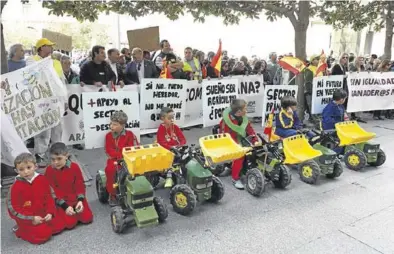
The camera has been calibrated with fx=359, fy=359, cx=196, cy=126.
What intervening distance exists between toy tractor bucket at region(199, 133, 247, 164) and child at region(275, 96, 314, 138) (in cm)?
123

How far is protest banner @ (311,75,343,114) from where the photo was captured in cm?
731

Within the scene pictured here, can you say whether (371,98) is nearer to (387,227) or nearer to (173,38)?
(387,227)

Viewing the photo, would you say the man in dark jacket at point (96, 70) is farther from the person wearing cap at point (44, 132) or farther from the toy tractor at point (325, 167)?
the toy tractor at point (325, 167)

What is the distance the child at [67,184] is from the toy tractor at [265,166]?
1.97 meters

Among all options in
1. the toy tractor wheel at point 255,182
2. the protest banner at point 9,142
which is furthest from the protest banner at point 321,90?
the protest banner at point 9,142

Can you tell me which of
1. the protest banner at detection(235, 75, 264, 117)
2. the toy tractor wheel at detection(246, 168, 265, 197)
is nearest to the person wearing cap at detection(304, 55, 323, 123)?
the protest banner at detection(235, 75, 264, 117)

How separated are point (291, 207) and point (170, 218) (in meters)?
1.41

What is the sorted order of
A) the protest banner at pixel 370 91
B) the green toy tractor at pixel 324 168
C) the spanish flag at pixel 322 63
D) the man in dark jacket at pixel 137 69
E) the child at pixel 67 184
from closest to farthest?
the child at pixel 67 184, the green toy tractor at pixel 324 168, the man in dark jacket at pixel 137 69, the spanish flag at pixel 322 63, the protest banner at pixel 370 91

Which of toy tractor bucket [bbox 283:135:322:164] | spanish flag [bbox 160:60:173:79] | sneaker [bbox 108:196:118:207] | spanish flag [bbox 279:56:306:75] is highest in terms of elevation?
spanish flag [bbox 279:56:306:75]

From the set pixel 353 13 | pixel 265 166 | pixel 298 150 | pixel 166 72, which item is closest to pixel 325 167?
pixel 298 150

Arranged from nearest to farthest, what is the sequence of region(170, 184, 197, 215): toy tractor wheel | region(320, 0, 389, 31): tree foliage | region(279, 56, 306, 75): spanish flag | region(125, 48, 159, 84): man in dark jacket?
Answer: region(170, 184, 197, 215): toy tractor wheel → region(279, 56, 306, 75): spanish flag → region(125, 48, 159, 84): man in dark jacket → region(320, 0, 389, 31): tree foliage

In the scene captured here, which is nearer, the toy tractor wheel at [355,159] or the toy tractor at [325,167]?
the toy tractor at [325,167]

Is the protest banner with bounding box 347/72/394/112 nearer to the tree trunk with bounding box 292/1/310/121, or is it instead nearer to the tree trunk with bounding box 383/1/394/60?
the tree trunk with bounding box 292/1/310/121

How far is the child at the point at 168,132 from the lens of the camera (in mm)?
4551
